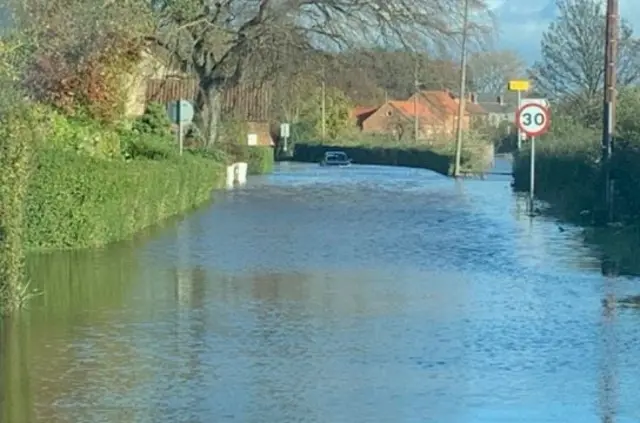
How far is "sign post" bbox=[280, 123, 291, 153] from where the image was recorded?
92188 millimetres

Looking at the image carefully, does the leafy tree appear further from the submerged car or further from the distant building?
the distant building

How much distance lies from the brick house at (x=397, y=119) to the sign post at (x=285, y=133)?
9.39 m

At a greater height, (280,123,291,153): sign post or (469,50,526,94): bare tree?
(469,50,526,94): bare tree

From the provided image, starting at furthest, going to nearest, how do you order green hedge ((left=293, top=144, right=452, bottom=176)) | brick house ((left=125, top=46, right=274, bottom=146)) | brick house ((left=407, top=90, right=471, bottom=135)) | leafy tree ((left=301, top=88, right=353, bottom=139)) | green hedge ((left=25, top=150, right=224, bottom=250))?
leafy tree ((left=301, top=88, right=353, bottom=139)), green hedge ((left=293, top=144, right=452, bottom=176)), brick house ((left=407, top=90, right=471, bottom=135)), brick house ((left=125, top=46, right=274, bottom=146)), green hedge ((left=25, top=150, right=224, bottom=250))

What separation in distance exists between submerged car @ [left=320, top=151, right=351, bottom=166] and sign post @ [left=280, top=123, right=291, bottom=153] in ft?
11.2

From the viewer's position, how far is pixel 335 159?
3509 inches

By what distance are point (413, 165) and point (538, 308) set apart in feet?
229

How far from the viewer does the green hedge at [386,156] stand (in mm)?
77750

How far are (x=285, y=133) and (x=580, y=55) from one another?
Result: 43.3m

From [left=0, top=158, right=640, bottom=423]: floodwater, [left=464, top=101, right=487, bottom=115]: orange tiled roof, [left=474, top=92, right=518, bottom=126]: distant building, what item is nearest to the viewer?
[left=0, top=158, right=640, bottom=423]: floodwater

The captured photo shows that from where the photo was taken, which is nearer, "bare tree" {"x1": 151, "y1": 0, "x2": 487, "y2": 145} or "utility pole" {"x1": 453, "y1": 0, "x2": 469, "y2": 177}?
"bare tree" {"x1": 151, "y1": 0, "x2": 487, "y2": 145}

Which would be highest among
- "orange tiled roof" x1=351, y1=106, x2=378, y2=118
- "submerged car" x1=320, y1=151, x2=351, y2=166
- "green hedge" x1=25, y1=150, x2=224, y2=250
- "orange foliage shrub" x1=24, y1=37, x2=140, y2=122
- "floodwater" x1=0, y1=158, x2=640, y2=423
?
"orange tiled roof" x1=351, y1=106, x2=378, y2=118

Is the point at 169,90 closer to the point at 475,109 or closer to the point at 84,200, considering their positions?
the point at 84,200

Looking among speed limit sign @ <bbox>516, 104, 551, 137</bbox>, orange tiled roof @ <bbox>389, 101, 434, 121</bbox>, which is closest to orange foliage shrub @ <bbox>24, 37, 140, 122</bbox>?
speed limit sign @ <bbox>516, 104, 551, 137</bbox>
